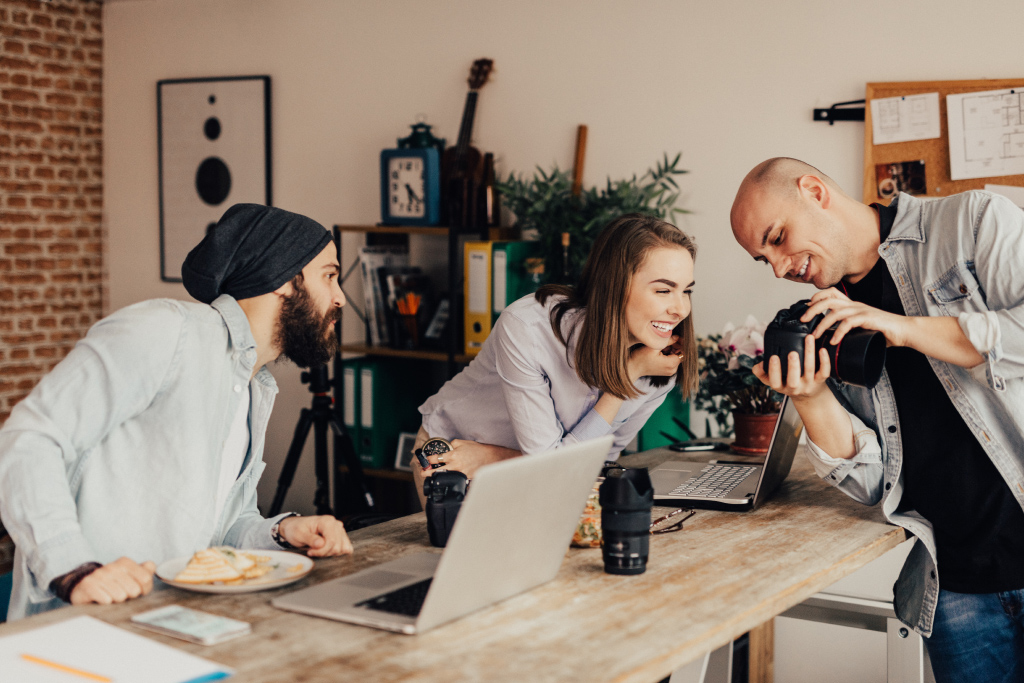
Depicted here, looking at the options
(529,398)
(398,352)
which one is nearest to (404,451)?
(398,352)

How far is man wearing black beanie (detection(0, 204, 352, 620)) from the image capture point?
130 cm

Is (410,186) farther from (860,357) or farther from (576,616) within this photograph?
(576,616)

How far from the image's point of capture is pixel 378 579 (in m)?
1.34

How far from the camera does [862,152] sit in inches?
128

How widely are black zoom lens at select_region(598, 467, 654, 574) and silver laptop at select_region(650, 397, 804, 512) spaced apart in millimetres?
489

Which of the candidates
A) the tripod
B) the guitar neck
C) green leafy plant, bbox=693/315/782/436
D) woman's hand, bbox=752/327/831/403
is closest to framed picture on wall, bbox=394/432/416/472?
the tripod

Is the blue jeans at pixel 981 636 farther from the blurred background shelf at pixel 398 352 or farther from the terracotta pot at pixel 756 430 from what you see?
the blurred background shelf at pixel 398 352

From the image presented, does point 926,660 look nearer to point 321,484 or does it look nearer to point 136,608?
point 136,608

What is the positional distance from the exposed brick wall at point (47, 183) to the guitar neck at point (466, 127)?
7.53ft

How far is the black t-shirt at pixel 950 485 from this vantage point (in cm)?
160

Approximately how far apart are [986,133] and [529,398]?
1.92 metres

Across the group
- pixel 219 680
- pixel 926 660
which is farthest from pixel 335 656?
pixel 926 660

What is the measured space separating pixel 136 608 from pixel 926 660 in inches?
77.6

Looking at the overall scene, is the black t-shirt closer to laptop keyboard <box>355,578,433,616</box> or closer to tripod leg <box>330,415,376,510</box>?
laptop keyboard <box>355,578,433,616</box>
